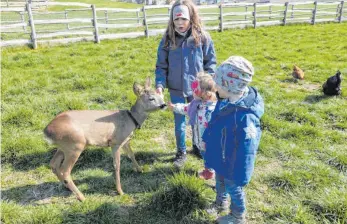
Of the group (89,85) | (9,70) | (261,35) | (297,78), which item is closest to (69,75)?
(89,85)

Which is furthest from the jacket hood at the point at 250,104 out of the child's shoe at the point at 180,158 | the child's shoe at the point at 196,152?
the child's shoe at the point at 196,152

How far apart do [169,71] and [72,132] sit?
160 cm

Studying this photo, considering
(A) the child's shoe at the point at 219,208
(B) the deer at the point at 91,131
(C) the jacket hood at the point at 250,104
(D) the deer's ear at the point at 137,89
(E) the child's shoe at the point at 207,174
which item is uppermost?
(C) the jacket hood at the point at 250,104

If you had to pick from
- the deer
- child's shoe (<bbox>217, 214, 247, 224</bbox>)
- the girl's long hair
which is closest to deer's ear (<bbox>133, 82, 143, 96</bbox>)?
the deer

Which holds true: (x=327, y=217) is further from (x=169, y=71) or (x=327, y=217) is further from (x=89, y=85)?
(x=89, y=85)

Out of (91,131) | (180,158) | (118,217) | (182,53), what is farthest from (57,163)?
(182,53)

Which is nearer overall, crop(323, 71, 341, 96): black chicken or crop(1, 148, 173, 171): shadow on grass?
crop(1, 148, 173, 171): shadow on grass

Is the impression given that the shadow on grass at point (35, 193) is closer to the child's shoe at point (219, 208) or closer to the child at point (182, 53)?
the child at point (182, 53)

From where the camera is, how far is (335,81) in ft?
23.3

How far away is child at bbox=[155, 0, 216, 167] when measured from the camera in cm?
404

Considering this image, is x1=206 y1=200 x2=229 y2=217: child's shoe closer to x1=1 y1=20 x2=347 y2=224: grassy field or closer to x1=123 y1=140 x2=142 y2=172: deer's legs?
x1=1 y1=20 x2=347 y2=224: grassy field

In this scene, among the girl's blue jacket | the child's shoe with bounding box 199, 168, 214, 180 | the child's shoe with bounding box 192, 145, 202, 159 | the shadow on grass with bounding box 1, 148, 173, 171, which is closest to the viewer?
the child's shoe with bounding box 199, 168, 214, 180

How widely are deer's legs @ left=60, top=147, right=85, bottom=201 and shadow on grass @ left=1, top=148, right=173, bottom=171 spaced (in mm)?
746

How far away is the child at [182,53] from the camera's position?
404cm
